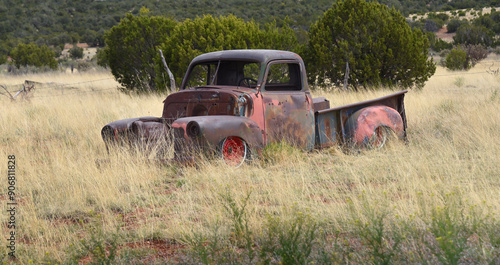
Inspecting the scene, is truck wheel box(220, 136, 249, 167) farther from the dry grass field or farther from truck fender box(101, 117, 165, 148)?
truck fender box(101, 117, 165, 148)

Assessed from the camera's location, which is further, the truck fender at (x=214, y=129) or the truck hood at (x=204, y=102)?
the truck hood at (x=204, y=102)

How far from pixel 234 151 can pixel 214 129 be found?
0.53 m

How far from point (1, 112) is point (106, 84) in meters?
11.1

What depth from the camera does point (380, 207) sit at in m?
4.71

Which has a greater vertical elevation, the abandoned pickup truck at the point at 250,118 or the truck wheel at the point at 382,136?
the abandoned pickup truck at the point at 250,118

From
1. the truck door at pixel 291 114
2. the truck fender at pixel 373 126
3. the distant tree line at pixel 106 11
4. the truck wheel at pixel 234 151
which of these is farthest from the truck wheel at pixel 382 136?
the distant tree line at pixel 106 11

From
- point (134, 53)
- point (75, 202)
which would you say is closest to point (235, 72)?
point (75, 202)

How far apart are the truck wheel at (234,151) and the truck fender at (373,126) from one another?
1.80 meters

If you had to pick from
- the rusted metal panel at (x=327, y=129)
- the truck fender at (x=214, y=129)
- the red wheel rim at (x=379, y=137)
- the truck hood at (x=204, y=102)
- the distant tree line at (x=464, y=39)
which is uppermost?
the truck hood at (x=204, y=102)

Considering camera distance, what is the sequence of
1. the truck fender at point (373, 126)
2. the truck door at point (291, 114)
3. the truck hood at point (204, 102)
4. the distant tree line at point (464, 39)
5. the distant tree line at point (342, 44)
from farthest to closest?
the distant tree line at point (464, 39) < the distant tree line at point (342, 44) < the truck fender at point (373, 126) < the truck door at point (291, 114) < the truck hood at point (204, 102)

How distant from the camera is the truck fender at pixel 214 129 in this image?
20.6 feet

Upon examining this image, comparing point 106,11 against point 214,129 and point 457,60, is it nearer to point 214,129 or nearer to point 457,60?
point 457,60

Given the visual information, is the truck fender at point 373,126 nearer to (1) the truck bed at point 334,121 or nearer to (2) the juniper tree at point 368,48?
(1) the truck bed at point 334,121

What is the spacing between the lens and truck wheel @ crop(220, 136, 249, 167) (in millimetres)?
6594
